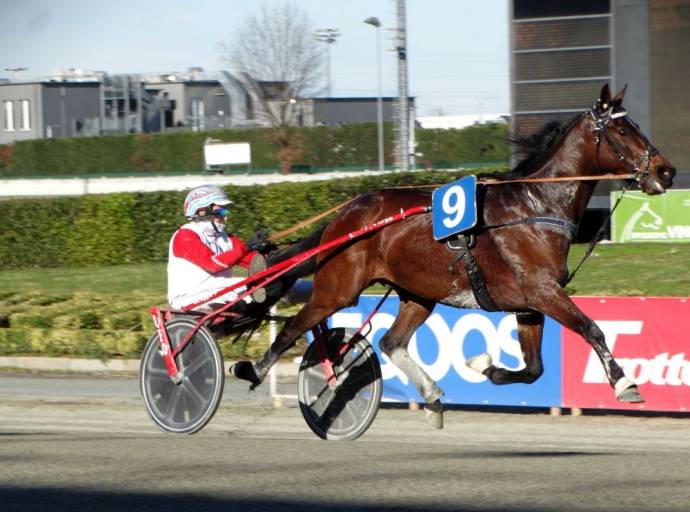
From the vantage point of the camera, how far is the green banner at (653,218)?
19894 mm

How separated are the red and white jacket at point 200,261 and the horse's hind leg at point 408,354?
1113 mm

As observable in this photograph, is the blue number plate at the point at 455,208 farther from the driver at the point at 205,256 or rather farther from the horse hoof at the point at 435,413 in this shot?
the driver at the point at 205,256

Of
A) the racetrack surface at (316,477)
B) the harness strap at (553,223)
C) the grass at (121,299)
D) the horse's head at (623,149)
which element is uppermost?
the horse's head at (623,149)

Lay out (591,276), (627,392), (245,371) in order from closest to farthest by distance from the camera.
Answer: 1. (627,392)
2. (245,371)
3. (591,276)

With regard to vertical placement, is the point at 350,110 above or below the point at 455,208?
above

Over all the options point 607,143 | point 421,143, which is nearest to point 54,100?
point 421,143

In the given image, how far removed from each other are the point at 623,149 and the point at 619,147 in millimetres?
27

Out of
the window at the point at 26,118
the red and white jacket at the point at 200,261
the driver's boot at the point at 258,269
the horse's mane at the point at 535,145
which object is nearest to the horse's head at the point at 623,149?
the horse's mane at the point at 535,145

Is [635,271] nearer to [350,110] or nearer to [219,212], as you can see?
[219,212]

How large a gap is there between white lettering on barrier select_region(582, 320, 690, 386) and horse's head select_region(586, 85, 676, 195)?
120 inches

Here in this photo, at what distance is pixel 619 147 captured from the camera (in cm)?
762

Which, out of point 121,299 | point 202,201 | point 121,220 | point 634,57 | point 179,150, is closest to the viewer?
point 202,201

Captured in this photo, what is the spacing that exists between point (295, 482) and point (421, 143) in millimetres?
51554

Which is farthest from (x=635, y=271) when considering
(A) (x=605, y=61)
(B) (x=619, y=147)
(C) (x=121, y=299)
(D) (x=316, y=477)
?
(D) (x=316, y=477)
